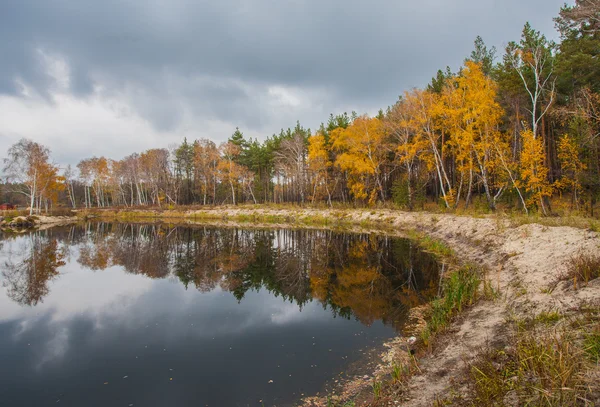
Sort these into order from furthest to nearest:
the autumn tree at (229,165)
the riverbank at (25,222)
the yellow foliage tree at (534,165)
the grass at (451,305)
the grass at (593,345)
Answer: the autumn tree at (229,165), the riverbank at (25,222), the yellow foliage tree at (534,165), the grass at (451,305), the grass at (593,345)

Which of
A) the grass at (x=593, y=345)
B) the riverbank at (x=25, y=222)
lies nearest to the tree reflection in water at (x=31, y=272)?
the grass at (x=593, y=345)

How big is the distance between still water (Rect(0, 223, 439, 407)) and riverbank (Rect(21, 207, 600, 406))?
4.98 feet

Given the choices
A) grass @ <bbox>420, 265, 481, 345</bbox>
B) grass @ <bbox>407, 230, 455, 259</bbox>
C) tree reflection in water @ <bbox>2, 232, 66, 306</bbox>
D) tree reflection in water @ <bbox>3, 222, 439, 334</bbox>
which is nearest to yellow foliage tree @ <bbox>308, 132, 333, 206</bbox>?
tree reflection in water @ <bbox>3, 222, 439, 334</bbox>

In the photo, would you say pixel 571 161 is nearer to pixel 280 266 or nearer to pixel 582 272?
pixel 582 272

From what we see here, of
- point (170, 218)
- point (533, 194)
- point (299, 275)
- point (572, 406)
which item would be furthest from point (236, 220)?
point (572, 406)

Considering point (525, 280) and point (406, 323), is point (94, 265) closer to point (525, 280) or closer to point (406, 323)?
point (406, 323)

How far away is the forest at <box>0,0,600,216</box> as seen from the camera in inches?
822

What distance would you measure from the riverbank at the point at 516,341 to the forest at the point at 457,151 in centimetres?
787

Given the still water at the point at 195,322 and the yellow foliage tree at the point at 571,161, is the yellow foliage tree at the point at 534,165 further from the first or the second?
the still water at the point at 195,322

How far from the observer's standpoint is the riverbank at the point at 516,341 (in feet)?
12.2

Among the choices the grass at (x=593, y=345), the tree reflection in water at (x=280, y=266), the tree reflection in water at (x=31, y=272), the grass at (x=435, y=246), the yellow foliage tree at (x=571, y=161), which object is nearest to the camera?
the grass at (x=593, y=345)

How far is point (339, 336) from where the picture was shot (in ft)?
27.0

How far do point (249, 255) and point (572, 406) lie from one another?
60.1 ft

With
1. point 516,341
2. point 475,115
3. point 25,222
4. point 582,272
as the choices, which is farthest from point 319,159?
point 25,222
